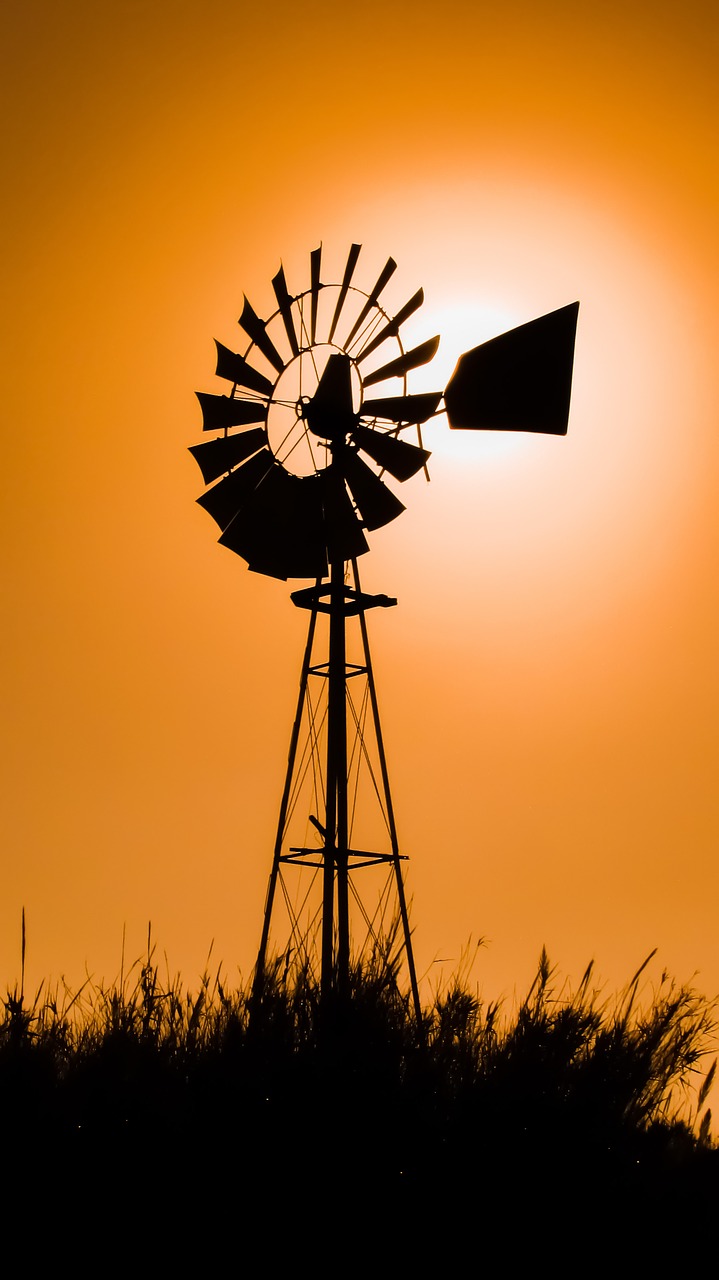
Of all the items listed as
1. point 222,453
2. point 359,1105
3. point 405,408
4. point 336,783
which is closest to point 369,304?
point 405,408

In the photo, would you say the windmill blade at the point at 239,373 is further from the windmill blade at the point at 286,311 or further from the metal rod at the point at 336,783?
the metal rod at the point at 336,783

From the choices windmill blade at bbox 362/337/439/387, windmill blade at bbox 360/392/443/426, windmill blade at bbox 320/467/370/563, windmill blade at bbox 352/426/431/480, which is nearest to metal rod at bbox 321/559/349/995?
windmill blade at bbox 320/467/370/563

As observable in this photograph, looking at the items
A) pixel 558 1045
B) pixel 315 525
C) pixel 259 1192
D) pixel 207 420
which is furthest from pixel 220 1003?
pixel 207 420

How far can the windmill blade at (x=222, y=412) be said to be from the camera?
6285 mm

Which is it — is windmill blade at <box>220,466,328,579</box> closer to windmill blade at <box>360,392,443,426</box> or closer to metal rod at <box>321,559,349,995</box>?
metal rod at <box>321,559,349,995</box>

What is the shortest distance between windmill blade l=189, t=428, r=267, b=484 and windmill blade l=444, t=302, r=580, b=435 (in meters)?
1.15

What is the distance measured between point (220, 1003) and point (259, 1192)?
87 cm

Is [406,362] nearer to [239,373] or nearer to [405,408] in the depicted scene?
[405,408]

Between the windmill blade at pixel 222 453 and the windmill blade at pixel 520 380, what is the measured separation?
1.15 metres

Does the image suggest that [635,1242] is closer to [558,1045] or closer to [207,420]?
[558,1045]

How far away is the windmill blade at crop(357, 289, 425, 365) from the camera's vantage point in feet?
20.9

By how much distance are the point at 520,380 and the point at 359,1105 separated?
3785mm

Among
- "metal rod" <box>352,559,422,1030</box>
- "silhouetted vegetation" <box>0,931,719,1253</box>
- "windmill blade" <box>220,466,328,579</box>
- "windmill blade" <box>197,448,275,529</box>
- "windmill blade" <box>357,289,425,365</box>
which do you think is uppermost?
"windmill blade" <box>357,289,425,365</box>

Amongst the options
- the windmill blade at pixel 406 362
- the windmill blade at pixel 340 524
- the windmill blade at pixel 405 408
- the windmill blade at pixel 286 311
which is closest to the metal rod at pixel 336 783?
the windmill blade at pixel 340 524
